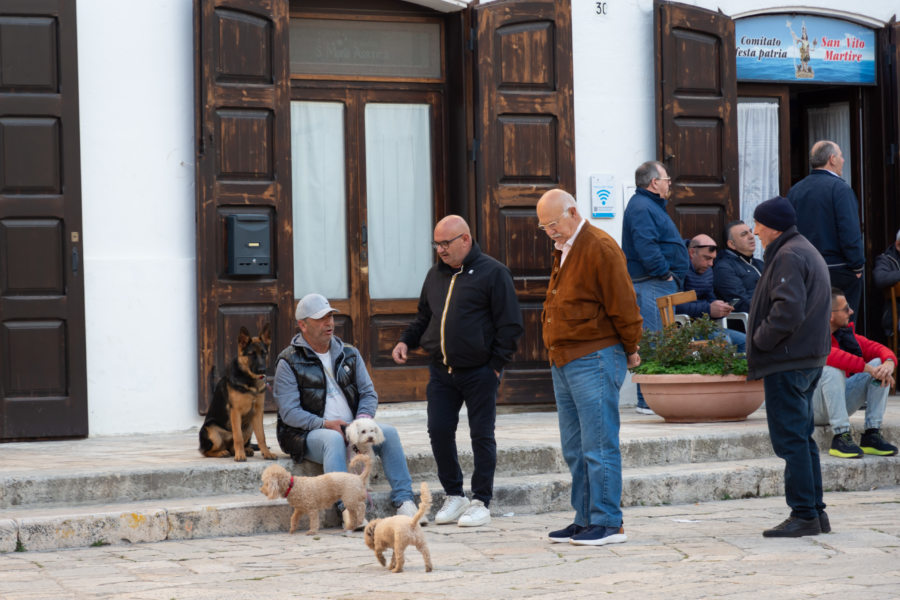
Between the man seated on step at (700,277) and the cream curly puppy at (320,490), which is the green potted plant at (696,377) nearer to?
the man seated on step at (700,277)

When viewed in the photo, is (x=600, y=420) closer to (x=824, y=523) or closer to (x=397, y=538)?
(x=397, y=538)

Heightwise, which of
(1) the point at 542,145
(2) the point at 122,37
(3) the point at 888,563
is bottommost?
(3) the point at 888,563

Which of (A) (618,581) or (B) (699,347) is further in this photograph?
(B) (699,347)

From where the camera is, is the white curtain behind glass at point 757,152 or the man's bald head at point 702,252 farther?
the white curtain behind glass at point 757,152

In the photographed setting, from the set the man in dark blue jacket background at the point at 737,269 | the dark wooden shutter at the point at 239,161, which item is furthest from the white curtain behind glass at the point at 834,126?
the dark wooden shutter at the point at 239,161

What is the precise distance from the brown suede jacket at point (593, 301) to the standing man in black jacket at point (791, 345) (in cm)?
70

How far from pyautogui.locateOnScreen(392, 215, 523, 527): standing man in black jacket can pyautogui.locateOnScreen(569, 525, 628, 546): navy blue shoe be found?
36.2 inches

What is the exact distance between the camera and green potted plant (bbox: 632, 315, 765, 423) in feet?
31.6

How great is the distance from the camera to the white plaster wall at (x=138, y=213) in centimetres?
959

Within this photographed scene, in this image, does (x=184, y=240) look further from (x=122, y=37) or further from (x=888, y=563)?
(x=888, y=563)

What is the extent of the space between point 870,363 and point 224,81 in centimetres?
494

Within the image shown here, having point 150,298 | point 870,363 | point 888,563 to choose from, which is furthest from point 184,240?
point 888,563

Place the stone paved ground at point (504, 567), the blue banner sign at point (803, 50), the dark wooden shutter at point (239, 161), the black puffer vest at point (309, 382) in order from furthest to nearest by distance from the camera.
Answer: the blue banner sign at point (803, 50), the dark wooden shutter at point (239, 161), the black puffer vest at point (309, 382), the stone paved ground at point (504, 567)

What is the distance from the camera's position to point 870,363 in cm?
892
